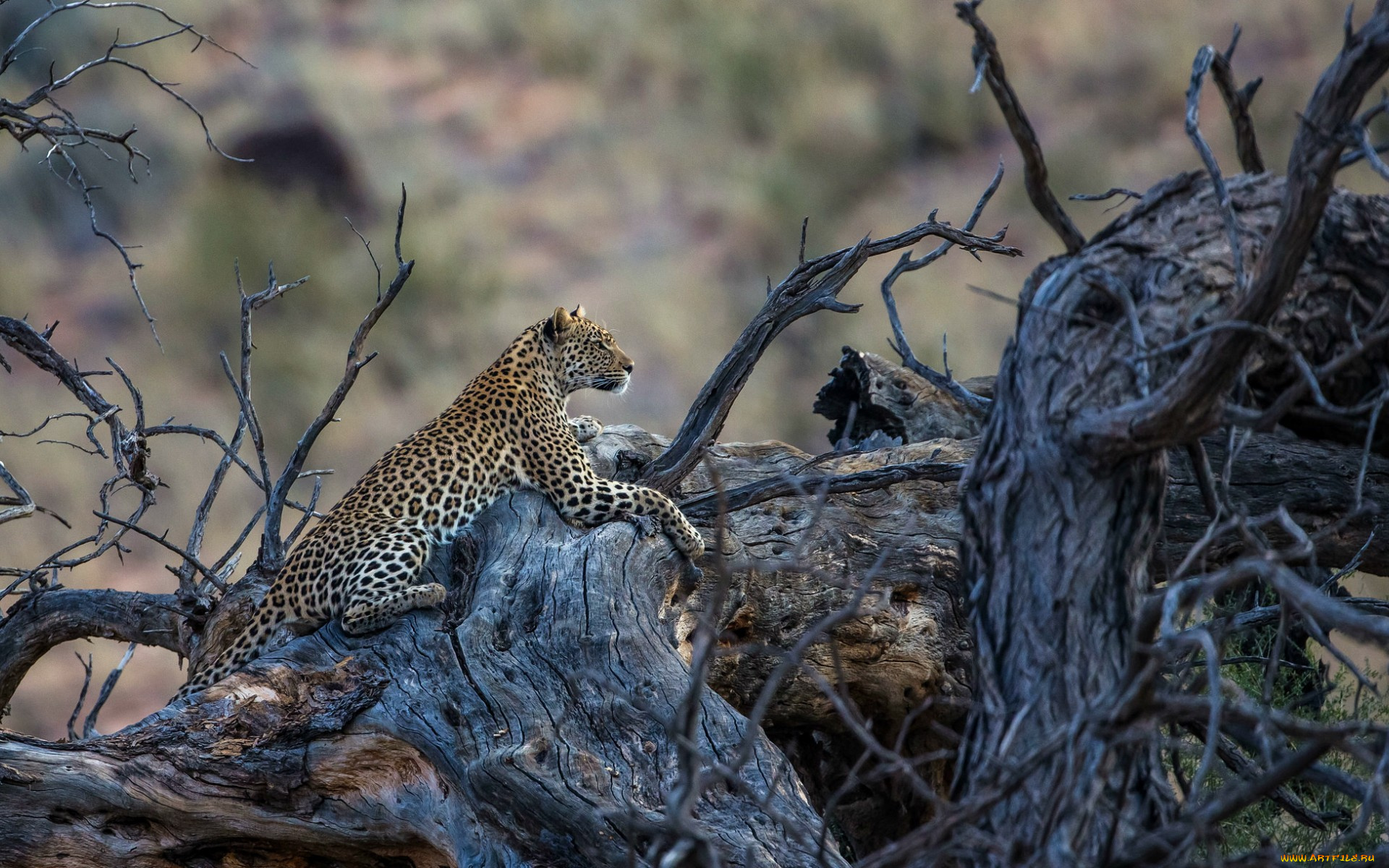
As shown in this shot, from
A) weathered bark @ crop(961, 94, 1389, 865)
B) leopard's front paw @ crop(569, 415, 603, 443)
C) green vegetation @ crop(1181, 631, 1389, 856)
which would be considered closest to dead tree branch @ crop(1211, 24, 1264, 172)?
weathered bark @ crop(961, 94, 1389, 865)

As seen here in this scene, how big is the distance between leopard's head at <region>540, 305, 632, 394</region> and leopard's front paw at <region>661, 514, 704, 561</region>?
2089mm

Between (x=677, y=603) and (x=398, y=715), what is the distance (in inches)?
49.5

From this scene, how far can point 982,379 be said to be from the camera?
21.6 ft

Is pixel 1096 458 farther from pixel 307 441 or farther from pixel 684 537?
pixel 307 441

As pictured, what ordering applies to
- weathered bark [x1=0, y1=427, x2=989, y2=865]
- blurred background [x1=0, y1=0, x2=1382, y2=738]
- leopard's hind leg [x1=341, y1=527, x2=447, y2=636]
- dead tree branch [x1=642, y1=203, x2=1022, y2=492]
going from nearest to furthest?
weathered bark [x1=0, y1=427, x2=989, y2=865] < leopard's hind leg [x1=341, y1=527, x2=447, y2=636] < dead tree branch [x1=642, y1=203, x2=1022, y2=492] < blurred background [x1=0, y1=0, x2=1382, y2=738]

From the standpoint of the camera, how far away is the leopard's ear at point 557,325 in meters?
6.95

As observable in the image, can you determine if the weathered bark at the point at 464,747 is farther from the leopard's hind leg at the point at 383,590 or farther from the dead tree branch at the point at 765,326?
the dead tree branch at the point at 765,326

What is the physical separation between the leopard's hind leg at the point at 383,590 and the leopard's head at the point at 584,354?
2.16 meters

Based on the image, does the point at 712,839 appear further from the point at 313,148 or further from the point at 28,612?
the point at 313,148

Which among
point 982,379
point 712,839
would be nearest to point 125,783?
point 712,839

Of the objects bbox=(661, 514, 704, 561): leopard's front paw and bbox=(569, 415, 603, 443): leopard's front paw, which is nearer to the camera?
bbox=(661, 514, 704, 561): leopard's front paw

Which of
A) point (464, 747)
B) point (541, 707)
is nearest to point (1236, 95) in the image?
point (541, 707)

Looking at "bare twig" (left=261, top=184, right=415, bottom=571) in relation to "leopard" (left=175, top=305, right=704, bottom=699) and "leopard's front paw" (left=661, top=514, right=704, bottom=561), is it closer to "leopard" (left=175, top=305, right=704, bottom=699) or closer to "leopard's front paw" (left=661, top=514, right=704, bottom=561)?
"leopard" (left=175, top=305, right=704, bottom=699)

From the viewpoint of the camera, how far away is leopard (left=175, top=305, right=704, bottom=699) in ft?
16.0
